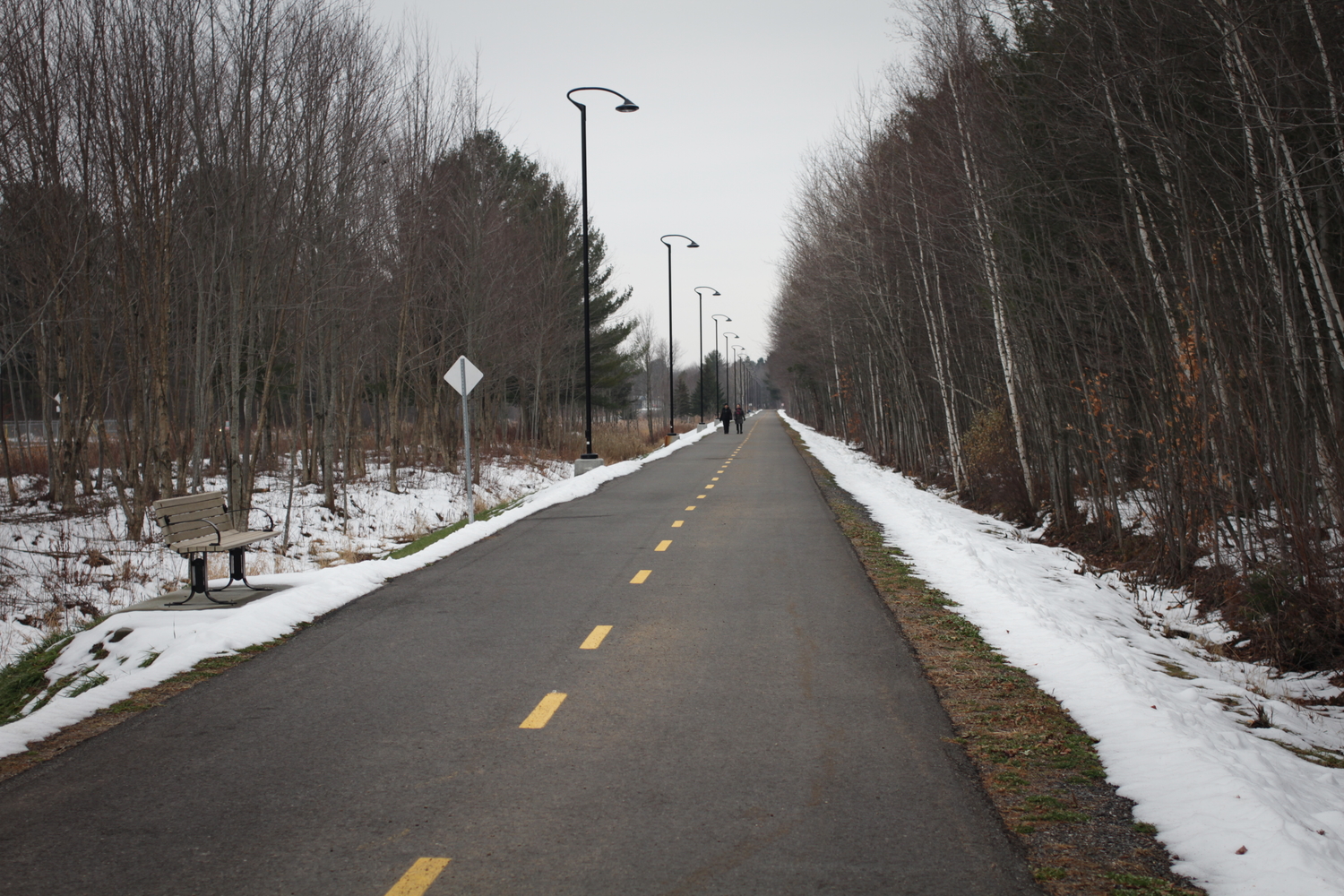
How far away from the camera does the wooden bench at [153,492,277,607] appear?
9789 millimetres

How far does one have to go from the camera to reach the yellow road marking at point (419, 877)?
12.5ft

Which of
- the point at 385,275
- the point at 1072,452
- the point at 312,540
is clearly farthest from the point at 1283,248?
the point at 385,275

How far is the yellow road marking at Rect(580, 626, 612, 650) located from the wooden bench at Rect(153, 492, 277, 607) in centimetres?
383

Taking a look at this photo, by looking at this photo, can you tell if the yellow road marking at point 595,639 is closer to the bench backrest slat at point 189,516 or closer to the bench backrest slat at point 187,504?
the bench backrest slat at point 189,516

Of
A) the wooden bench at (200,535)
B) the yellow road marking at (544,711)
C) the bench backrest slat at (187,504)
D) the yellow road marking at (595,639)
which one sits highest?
the bench backrest slat at (187,504)

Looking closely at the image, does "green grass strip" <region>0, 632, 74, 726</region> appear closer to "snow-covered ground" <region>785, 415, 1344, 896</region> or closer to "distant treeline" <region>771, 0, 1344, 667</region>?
"snow-covered ground" <region>785, 415, 1344, 896</region>

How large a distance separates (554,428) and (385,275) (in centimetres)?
2210

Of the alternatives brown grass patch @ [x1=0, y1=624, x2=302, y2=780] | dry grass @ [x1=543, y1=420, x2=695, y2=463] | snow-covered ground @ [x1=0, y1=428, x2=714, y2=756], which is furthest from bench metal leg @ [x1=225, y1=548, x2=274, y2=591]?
dry grass @ [x1=543, y1=420, x2=695, y2=463]

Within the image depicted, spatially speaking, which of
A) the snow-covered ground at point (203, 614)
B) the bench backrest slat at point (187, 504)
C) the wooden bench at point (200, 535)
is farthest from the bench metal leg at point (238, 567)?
the bench backrest slat at point (187, 504)

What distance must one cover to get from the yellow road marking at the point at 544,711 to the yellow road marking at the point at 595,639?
Answer: 1.28 metres

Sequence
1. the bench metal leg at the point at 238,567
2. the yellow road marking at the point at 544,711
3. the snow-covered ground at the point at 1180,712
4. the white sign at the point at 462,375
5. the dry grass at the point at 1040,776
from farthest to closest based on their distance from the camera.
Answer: the white sign at the point at 462,375
the bench metal leg at the point at 238,567
the yellow road marking at the point at 544,711
the snow-covered ground at the point at 1180,712
the dry grass at the point at 1040,776

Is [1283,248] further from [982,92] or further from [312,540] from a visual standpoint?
[312,540]

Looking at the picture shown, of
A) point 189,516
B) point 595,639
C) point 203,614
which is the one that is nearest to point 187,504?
point 189,516

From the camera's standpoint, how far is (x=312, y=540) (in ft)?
66.4
